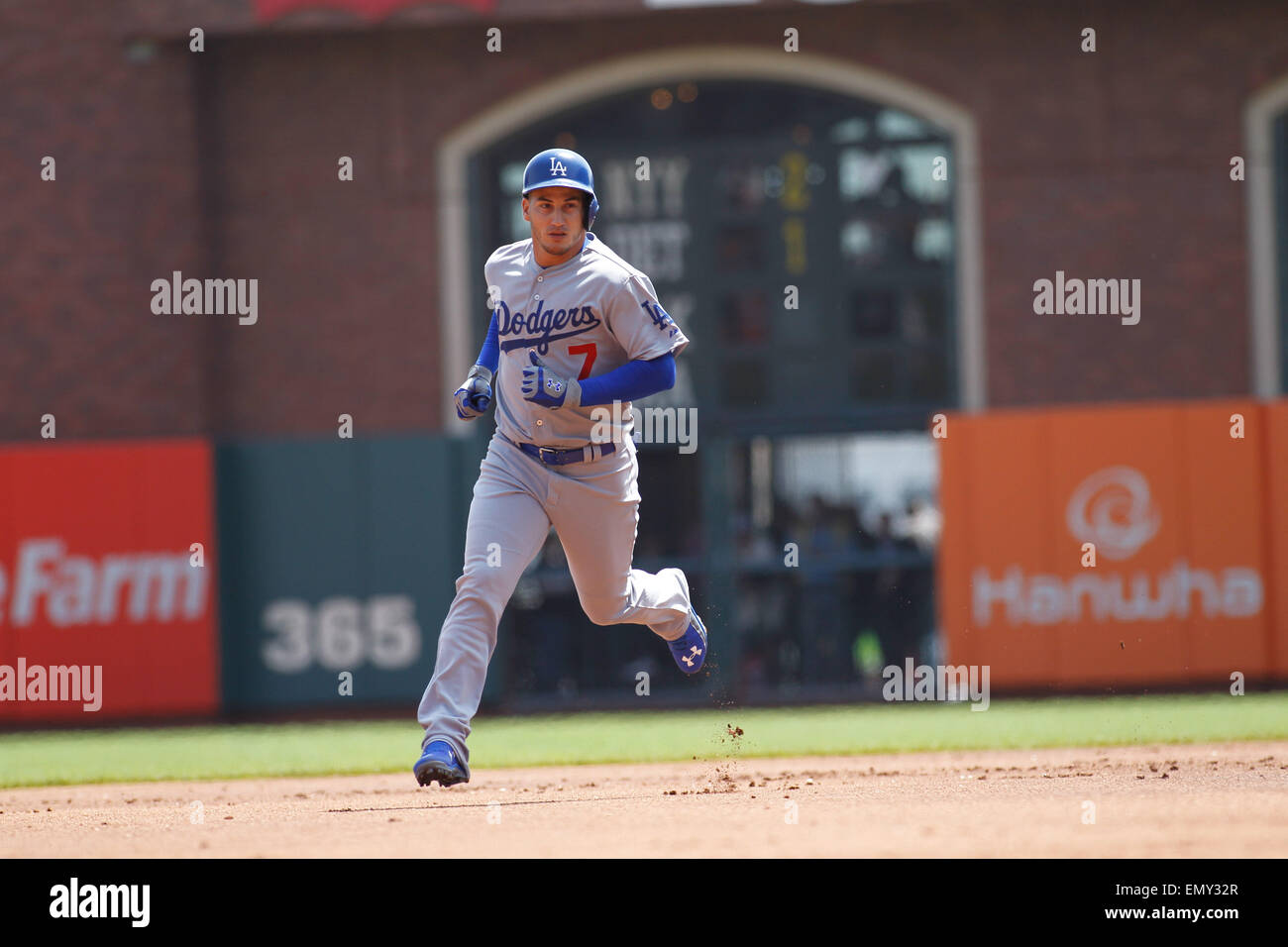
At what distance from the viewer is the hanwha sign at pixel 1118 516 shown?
13242 mm

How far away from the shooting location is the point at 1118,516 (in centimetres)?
1327

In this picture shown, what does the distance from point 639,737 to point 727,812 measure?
5.17 meters

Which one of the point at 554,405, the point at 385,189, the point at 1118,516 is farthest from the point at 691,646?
the point at 385,189

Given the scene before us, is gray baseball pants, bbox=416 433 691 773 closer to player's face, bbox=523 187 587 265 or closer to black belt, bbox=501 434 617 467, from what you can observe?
black belt, bbox=501 434 617 467

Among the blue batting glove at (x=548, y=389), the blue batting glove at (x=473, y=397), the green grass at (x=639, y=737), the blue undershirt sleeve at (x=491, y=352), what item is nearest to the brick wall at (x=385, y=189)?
the green grass at (x=639, y=737)

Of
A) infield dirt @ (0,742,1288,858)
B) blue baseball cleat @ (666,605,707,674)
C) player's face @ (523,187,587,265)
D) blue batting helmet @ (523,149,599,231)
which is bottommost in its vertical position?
infield dirt @ (0,742,1288,858)

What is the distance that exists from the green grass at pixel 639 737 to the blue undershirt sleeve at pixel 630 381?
326 cm

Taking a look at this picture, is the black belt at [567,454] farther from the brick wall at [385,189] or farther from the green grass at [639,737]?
the brick wall at [385,189]

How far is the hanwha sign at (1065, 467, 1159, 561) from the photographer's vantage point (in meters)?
13.2

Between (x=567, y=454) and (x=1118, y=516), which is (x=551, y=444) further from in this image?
(x=1118, y=516)

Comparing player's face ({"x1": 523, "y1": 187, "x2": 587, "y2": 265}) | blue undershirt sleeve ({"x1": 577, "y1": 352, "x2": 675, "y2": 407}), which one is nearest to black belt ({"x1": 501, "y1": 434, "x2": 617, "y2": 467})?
blue undershirt sleeve ({"x1": 577, "y1": 352, "x2": 675, "y2": 407})

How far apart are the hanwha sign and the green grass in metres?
1.25

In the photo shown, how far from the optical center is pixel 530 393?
5.81m
